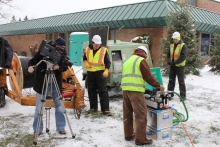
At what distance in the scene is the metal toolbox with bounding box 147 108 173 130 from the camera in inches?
181

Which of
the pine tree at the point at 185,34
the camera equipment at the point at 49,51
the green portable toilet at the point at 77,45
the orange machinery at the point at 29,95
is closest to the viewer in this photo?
the camera equipment at the point at 49,51

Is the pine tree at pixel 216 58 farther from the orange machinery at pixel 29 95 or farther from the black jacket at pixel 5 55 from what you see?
the black jacket at pixel 5 55

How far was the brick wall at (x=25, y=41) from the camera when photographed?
84.2 feet

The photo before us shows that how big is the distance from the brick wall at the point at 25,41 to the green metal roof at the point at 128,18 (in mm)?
1815

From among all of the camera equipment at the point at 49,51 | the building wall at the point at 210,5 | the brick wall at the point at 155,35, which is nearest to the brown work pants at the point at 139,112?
the camera equipment at the point at 49,51

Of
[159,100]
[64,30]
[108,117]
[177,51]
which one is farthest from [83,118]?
[64,30]

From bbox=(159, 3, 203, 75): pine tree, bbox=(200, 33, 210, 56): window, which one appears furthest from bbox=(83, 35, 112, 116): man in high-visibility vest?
bbox=(200, 33, 210, 56): window

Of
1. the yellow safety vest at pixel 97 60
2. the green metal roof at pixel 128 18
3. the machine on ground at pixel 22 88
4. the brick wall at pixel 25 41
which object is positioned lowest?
the machine on ground at pixel 22 88

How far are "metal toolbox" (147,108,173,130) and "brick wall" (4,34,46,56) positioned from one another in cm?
2185

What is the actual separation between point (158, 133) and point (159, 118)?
0.94 ft

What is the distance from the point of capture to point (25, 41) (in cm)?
2769

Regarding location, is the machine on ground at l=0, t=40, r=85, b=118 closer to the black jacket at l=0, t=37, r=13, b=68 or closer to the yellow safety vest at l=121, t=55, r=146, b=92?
the black jacket at l=0, t=37, r=13, b=68

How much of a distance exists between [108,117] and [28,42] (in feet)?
76.3

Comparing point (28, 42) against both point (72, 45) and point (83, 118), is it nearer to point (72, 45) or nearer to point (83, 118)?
point (72, 45)
